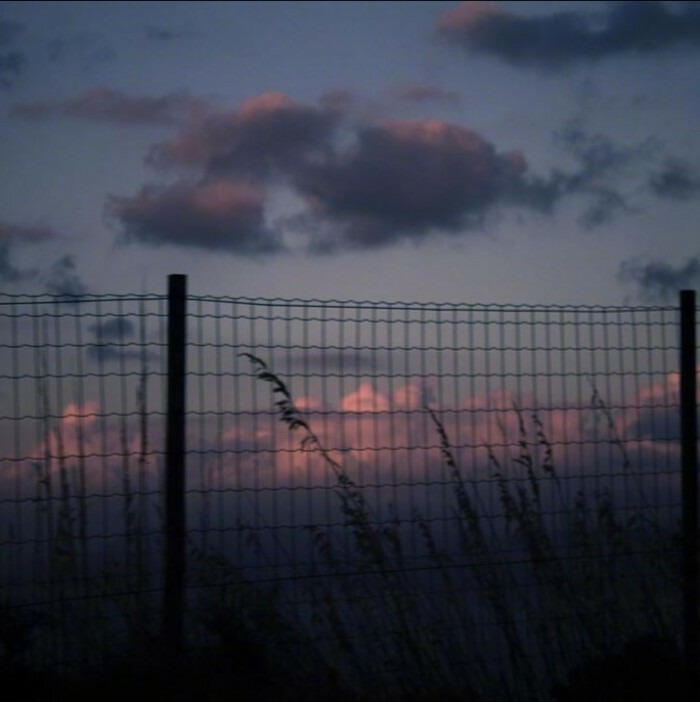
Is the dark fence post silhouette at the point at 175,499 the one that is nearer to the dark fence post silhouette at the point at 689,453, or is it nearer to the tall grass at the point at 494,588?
the tall grass at the point at 494,588

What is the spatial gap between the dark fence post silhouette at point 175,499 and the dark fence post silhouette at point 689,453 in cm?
284

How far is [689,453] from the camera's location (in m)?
6.19

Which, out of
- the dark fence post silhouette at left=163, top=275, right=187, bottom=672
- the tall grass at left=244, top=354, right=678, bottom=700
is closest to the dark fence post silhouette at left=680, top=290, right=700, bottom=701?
the tall grass at left=244, top=354, right=678, bottom=700

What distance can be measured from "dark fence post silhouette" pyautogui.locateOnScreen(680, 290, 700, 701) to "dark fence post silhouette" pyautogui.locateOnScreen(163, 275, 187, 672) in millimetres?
2840

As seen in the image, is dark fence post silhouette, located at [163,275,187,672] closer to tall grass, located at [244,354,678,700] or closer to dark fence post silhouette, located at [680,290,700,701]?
tall grass, located at [244,354,678,700]

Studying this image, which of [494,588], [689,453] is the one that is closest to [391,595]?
[494,588]

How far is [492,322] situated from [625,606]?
1.71 meters

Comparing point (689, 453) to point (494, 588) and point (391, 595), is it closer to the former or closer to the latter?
point (494, 588)

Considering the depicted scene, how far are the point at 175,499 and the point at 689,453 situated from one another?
2930 mm

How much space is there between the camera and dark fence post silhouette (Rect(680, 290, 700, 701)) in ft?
20.2

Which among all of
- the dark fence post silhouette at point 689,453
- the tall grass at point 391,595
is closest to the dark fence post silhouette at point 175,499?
the tall grass at point 391,595

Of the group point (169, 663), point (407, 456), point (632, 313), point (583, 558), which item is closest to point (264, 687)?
point (169, 663)

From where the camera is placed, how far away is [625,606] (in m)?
5.90

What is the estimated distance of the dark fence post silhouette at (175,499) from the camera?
193 inches
